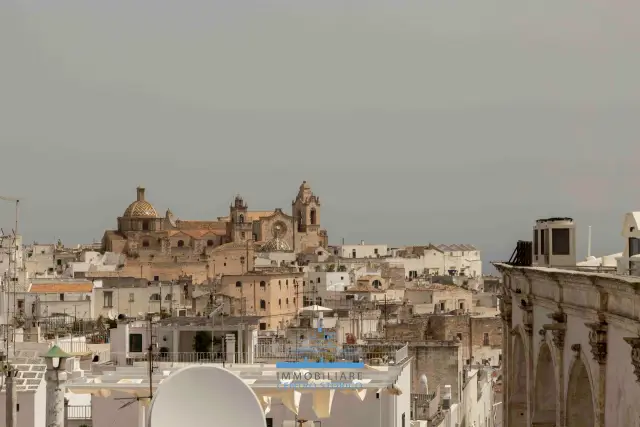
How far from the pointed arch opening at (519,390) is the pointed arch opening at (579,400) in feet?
13.2

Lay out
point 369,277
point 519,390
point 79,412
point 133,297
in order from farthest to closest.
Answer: point 369,277 < point 133,297 < point 79,412 < point 519,390

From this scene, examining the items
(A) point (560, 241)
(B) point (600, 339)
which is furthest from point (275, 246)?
(B) point (600, 339)

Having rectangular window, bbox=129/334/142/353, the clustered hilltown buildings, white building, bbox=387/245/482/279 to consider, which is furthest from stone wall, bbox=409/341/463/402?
white building, bbox=387/245/482/279

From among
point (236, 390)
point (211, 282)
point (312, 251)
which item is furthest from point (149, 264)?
point (236, 390)

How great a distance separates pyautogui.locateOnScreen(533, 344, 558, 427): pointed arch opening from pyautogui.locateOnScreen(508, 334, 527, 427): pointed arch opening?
5.34 feet

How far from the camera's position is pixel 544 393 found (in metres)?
16.9

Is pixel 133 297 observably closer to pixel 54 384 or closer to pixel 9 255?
pixel 9 255

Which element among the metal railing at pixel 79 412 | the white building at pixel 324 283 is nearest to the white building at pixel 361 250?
the white building at pixel 324 283

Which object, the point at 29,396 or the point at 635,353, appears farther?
the point at 29,396

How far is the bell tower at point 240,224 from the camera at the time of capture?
91.9 metres

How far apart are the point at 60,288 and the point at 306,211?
147 ft

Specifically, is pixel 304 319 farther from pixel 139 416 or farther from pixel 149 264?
pixel 149 264

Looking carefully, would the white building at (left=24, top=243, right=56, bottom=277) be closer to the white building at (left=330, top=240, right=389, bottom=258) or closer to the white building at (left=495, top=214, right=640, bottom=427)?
the white building at (left=330, top=240, right=389, bottom=258)

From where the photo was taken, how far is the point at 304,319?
45.3m
